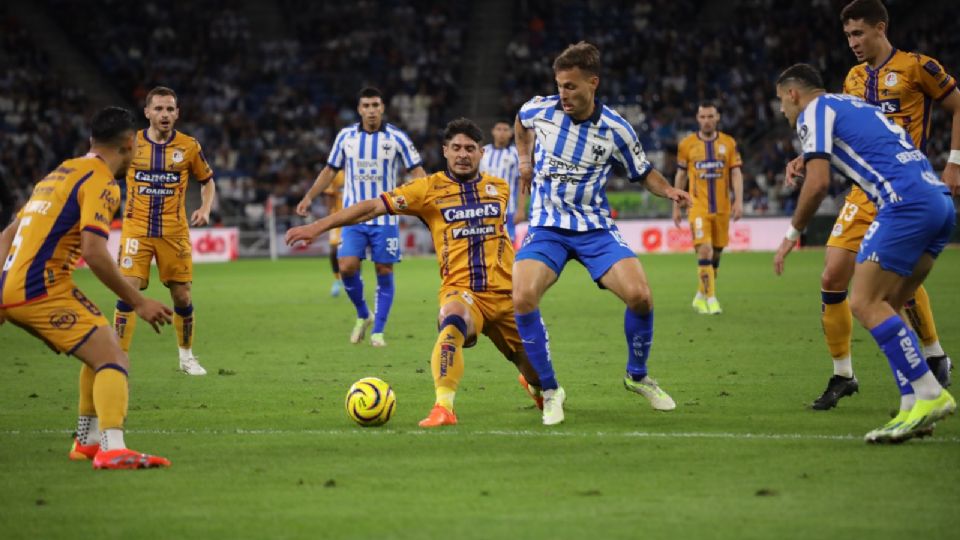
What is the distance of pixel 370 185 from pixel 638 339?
6471 millimetres

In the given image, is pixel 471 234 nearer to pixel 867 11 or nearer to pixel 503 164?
pixel 867 11

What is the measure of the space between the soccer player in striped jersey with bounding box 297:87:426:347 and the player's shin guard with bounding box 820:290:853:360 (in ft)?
19.2

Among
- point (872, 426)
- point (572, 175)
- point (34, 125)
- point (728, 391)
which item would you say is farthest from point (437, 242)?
point (34, 125)

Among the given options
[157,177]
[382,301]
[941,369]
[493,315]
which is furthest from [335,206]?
[941,369]

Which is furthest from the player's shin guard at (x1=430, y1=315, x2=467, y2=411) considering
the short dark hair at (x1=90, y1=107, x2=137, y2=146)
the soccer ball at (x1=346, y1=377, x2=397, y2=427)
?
the short dark hair at (x1=90, y1=107, x2=137, y2=146)

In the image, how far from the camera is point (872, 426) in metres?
7.86

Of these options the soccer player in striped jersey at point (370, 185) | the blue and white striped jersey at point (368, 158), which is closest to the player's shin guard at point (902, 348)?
the soccer player in striped jersey at point (370, 185)

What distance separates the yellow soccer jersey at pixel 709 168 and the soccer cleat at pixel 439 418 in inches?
Answer: 389

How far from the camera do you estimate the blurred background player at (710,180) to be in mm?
17250

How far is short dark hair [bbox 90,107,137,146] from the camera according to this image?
23.0ft

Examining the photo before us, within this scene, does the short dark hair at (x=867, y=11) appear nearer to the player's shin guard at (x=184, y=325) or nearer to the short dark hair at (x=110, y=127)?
the short dark hair at (x=110, y=127)

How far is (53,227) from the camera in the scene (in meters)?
6.84

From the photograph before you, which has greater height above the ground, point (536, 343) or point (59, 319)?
point (59, 319)

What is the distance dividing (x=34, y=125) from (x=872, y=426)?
1311 inches
